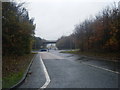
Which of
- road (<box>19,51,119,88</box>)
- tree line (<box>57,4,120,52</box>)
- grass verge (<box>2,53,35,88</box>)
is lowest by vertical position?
road (<box>19,51,119,88</box>)

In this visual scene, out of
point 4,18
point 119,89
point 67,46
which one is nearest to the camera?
point 119,89

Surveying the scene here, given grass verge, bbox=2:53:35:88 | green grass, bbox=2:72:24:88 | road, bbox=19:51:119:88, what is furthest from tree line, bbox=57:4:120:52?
green grass, bbox=2:72:24:88

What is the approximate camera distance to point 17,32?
2333cm

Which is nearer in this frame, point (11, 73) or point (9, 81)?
point (9, 81)

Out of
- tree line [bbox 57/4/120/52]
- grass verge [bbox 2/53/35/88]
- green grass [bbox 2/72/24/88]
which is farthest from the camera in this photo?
tree line [bbox 57/4/120/52]

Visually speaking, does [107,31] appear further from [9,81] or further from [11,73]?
[9,81]

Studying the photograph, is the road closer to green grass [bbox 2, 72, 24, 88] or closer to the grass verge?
green grass [bbox 2, 72, 24, 88]

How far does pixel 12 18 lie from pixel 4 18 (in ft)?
5.42

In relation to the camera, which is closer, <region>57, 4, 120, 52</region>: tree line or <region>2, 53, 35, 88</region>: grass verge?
<region>2, 53, 35, 88</region>: grass verge

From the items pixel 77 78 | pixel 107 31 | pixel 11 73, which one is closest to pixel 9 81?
pixel 11 73

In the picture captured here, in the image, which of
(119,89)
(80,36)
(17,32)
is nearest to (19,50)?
(17,32)

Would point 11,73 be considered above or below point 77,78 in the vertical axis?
above

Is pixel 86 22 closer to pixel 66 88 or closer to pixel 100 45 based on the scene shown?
pixel 100 45

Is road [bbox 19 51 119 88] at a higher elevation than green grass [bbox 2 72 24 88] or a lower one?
lower
